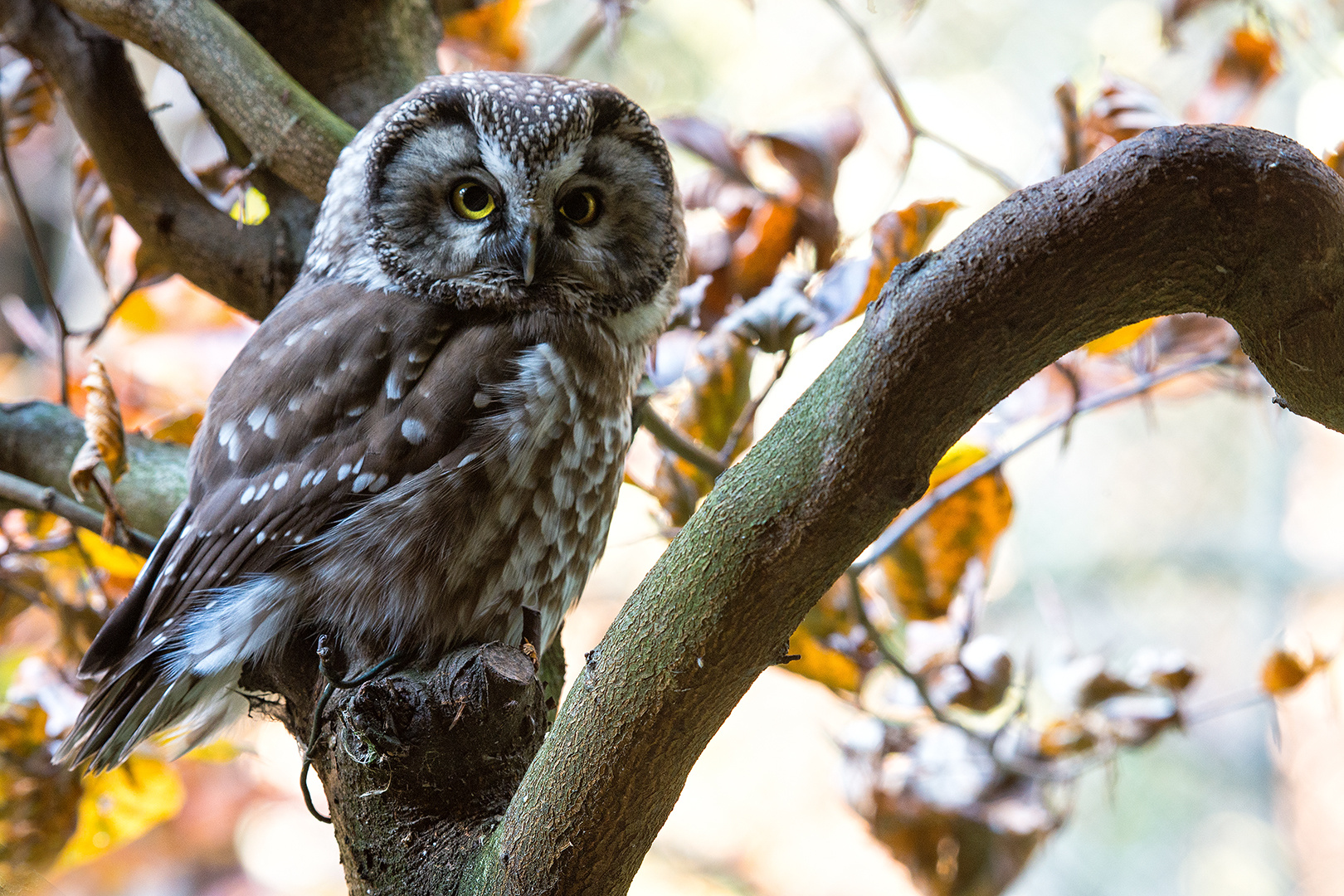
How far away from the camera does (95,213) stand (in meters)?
1.83

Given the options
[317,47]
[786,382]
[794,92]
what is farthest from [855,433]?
[794,92]

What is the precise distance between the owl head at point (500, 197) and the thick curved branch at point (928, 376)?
0.74m

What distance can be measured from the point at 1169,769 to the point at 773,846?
2144 mm

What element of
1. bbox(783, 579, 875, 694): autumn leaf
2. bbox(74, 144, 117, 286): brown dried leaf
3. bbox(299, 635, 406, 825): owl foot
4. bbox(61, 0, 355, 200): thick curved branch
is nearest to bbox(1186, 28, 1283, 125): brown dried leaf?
bbox(783, 579, 875, 694): autumn leaf

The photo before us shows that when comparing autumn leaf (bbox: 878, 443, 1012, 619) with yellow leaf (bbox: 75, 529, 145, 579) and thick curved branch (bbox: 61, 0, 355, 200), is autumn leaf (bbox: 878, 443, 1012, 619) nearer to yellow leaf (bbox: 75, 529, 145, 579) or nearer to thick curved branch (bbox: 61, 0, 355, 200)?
thick curved branch (bbox: 61, 0, 355, 200)

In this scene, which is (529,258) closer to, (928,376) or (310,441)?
(310,441)

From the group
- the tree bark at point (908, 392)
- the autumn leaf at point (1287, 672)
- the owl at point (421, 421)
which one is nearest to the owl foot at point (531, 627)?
the owl at point (421, 421)

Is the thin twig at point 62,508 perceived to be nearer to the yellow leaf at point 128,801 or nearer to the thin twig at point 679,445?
the yellow leaf at point 128,801

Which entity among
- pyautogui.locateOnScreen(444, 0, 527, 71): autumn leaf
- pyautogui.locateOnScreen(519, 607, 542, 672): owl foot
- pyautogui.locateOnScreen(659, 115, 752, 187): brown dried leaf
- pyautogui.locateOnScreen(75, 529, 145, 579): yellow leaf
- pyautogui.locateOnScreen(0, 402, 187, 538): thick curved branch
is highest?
pyautogui.locateOnScreen(444, 0, 527, 71): autumn leaf

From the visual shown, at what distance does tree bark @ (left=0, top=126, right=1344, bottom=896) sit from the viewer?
0.82 m

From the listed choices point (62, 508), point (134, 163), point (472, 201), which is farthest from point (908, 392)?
point (134, 163)

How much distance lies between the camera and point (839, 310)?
1.46 metres

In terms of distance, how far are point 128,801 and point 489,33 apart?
181 cm

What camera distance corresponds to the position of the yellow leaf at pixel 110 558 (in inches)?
75.2
